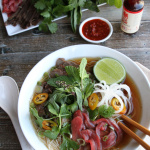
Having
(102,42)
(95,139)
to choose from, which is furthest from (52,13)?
(95,139)

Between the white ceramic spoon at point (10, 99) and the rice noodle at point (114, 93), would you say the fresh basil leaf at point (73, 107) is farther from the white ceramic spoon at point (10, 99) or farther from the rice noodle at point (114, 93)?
the white ceramic spoon at point (10, 99)

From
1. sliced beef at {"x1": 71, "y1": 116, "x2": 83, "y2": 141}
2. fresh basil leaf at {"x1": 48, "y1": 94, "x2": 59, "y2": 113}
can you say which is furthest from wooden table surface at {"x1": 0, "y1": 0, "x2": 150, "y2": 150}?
sliced beef at {"x1": 71, "y1": 116, "x2": 83, "y2": 141}

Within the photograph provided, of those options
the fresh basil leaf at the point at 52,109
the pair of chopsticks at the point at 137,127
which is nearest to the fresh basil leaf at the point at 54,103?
the fresh basil leaf at the point at 52,109

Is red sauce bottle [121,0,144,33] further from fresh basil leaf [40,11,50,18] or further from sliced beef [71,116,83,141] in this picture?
sliced beef [71,116,83,141]

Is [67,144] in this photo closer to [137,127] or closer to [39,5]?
[137,127]

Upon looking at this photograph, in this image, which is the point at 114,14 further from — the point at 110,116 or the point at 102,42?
the point at 110,116

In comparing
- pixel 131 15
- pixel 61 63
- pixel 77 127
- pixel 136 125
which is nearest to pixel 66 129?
pixel 77 127
